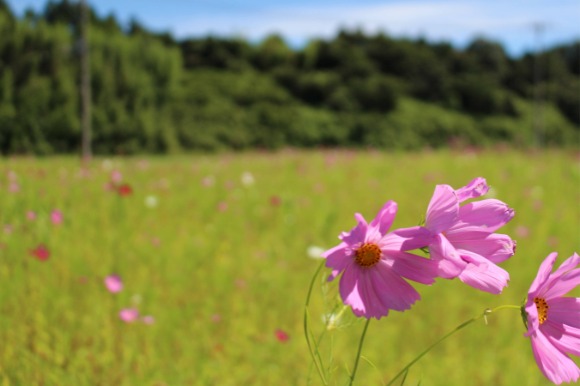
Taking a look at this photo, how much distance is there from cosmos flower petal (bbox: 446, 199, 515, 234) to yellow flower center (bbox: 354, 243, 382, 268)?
2.7 inches

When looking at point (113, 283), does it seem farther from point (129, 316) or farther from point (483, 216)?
point (483, 216)

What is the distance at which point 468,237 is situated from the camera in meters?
0.53

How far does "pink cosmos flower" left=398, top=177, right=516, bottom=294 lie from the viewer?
499 millimetres

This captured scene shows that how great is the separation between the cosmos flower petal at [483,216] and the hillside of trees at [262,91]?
41.3 ft

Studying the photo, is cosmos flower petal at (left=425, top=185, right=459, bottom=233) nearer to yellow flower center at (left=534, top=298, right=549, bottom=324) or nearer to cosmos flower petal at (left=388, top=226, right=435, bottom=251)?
cosmos flower petal at (left=388, top=226, right=435, bottom=251)

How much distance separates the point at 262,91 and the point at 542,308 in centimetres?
2061

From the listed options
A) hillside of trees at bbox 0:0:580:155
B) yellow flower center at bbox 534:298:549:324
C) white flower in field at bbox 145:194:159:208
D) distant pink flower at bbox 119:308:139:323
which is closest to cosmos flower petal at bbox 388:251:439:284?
yellow flower center at bbox 534:298:549:324

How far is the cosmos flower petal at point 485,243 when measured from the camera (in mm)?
523

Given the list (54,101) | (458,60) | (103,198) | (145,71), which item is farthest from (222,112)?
(103,198)

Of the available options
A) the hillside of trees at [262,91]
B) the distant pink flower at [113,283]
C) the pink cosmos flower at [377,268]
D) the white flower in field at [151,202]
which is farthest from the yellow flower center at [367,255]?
the hillside of trees at [262,91]

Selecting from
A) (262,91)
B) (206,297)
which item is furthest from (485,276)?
(262,91)

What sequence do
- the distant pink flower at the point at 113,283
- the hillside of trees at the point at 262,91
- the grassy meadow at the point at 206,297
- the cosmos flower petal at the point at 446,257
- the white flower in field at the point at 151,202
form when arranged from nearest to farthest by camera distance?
1. the cosmos flower petal at the point at 446,257
2. the grassy meadow at the point at 206,297
3. the distant pink flower at the point at 113,283
4. the white flower in field at the point at 151,202
5. the hillside of trees at the point at 262,91

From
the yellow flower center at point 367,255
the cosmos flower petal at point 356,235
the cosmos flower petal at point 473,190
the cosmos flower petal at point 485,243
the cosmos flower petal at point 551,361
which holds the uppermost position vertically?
the cosmos flower petal at point 473,190

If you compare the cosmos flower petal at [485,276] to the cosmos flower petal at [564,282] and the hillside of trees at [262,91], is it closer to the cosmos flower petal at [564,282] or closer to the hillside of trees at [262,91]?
the cosmos flower petal at [564,282]
